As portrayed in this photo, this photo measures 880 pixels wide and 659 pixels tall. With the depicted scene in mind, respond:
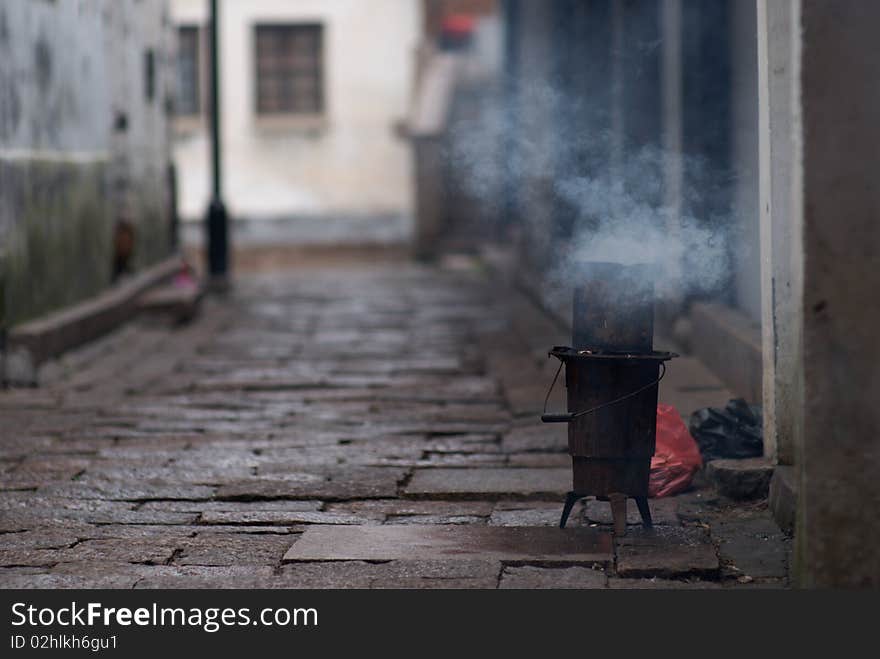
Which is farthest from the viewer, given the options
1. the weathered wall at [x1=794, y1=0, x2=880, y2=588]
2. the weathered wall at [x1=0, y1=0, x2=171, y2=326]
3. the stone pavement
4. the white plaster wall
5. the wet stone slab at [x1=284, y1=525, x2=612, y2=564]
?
the white plaster wall

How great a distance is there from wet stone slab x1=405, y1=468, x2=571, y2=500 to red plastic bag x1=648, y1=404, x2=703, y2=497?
1.42ft

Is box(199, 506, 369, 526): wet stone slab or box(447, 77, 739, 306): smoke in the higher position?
box(447, 77, 739, 306): smoke

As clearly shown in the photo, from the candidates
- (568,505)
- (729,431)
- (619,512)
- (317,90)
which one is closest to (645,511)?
(619,512)

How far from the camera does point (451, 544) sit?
19.6 ft

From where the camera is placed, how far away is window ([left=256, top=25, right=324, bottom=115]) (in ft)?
89.2

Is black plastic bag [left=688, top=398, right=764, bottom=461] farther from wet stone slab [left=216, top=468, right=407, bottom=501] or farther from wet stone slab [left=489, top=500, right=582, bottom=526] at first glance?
wet stone slab [left=216, top=468, right=407, bottom=501]

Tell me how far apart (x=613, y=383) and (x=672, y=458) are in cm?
108

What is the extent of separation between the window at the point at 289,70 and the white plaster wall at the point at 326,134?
8.8 inches

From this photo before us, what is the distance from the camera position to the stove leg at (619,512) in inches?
238

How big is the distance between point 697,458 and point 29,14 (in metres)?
6.60

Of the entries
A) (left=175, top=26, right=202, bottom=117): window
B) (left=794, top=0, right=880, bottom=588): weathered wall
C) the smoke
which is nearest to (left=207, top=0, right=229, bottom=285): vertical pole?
the smoke

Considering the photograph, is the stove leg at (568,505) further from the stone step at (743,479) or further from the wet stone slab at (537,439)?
the wet stone slab at (537,439)

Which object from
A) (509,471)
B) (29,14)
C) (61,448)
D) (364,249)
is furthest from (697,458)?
(364,249)
